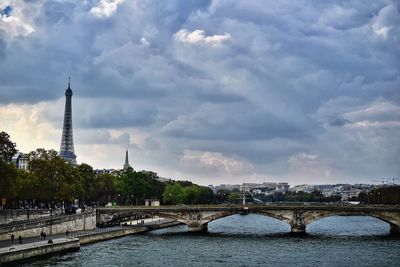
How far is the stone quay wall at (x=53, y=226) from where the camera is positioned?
66125 millimetres

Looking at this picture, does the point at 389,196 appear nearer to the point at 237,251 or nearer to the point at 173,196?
the point at 173,196

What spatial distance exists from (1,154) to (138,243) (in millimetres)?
21765

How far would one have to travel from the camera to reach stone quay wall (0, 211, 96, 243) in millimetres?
66125

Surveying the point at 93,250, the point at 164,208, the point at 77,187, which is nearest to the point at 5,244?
the point at 93,250

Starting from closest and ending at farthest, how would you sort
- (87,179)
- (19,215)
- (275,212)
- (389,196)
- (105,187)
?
(19,215) → (275,212) → (87,179) → (105,187) → (389,196)

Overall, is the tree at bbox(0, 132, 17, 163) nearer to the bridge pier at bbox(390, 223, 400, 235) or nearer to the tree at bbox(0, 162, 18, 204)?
the tree at bbox(0, 162, 18, 204)

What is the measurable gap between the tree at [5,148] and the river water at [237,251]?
1633 cm

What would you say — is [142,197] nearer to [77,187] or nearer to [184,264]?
[77,187]

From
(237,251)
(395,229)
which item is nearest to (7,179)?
(237,251)

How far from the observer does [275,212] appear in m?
97.8

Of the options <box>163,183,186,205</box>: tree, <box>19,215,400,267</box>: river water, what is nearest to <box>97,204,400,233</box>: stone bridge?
<box>19,215,400,267</box>: river water

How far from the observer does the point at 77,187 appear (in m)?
112

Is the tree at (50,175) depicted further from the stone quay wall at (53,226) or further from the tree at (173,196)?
the tree at (173,196)

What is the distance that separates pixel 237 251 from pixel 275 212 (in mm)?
30087
